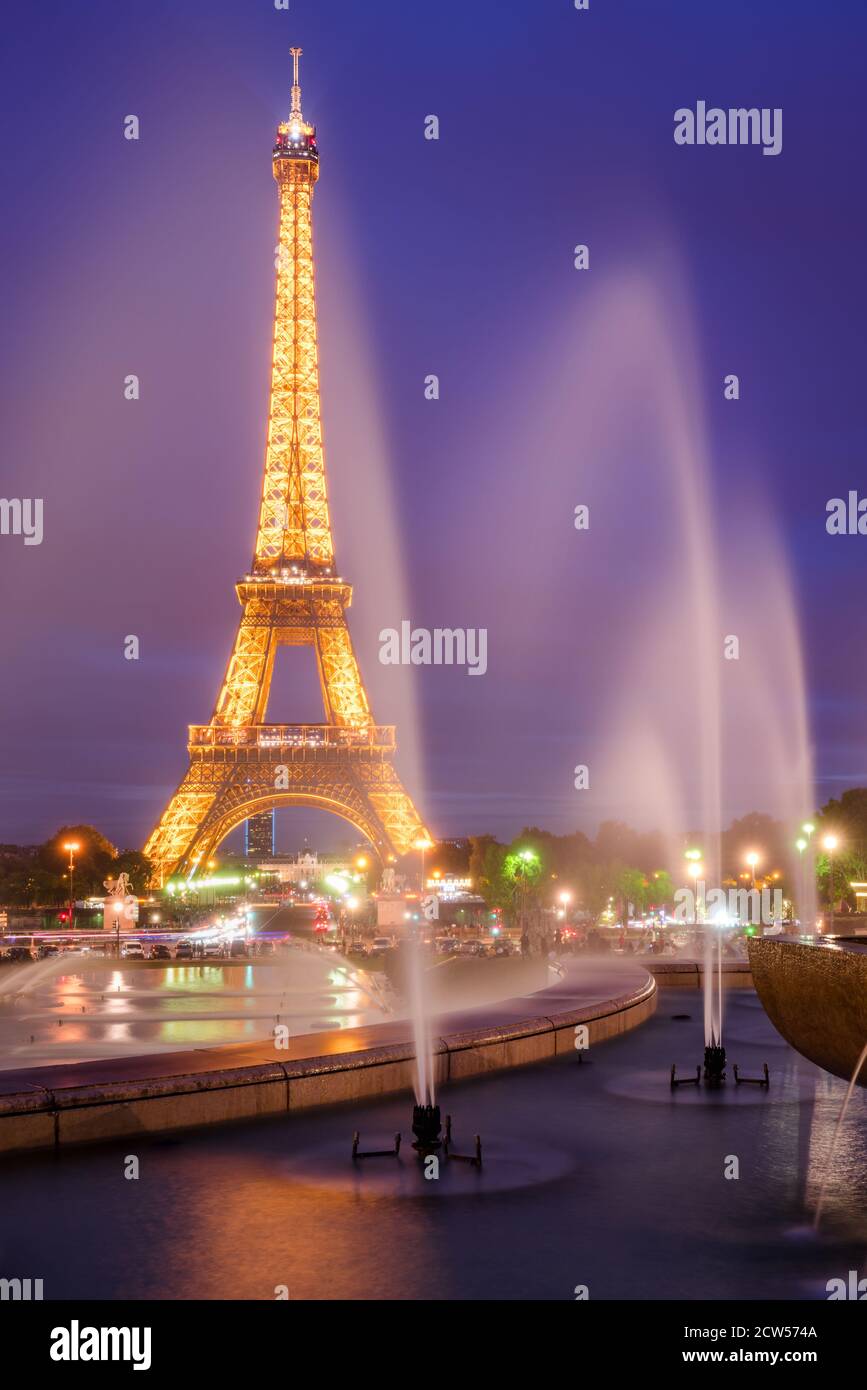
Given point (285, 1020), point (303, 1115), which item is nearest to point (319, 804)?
point (285, 1020)

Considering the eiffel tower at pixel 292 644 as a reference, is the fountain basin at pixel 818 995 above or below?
below

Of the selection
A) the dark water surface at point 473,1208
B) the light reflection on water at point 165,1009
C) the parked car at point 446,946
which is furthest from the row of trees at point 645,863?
the dark water surface at point 473,1208

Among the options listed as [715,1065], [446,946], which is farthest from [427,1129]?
[446,946]

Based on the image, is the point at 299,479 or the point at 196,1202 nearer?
the point at 196,1202

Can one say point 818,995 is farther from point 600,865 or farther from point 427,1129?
point 600,865

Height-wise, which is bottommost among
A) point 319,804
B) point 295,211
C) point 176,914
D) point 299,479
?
point 176,914

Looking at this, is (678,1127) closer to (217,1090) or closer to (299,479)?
(217,1090)

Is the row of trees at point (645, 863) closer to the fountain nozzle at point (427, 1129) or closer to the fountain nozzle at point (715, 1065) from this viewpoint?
the fountain nozzle at point (715, 1065)

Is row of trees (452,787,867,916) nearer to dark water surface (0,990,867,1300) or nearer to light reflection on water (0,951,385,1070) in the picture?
light reflection on water (0,951,385,1070)
